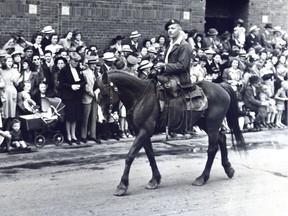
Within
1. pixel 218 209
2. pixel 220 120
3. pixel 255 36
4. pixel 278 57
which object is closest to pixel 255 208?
pixel 218 209

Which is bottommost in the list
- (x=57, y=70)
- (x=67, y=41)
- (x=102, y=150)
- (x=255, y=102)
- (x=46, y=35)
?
(x=102, y=150)

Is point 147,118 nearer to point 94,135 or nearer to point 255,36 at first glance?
point 94,135

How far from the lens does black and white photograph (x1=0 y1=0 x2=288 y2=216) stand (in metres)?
8.90

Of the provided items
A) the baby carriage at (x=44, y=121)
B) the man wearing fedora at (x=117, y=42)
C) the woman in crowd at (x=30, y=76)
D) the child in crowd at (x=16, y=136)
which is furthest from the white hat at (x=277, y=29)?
the child in crowd at (x=16, y=136)

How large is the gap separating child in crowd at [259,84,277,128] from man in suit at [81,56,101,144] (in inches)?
203

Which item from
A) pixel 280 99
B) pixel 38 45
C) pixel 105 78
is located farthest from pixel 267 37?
pixel 105 78

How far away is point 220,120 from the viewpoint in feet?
32.9

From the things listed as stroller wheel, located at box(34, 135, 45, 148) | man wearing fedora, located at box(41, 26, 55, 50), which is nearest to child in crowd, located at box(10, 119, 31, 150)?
stroller wheel, located at box(34, 135, 45, 148)

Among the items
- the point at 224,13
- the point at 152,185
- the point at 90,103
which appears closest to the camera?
the point at 152,185

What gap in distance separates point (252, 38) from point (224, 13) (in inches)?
93.2

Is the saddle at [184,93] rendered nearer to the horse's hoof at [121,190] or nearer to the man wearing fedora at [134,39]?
the horse's hoof at [121,190]

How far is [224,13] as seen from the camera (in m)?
21.8

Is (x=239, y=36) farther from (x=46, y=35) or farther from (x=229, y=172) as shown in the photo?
(x=229, y=172)

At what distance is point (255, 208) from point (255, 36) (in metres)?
12.5
